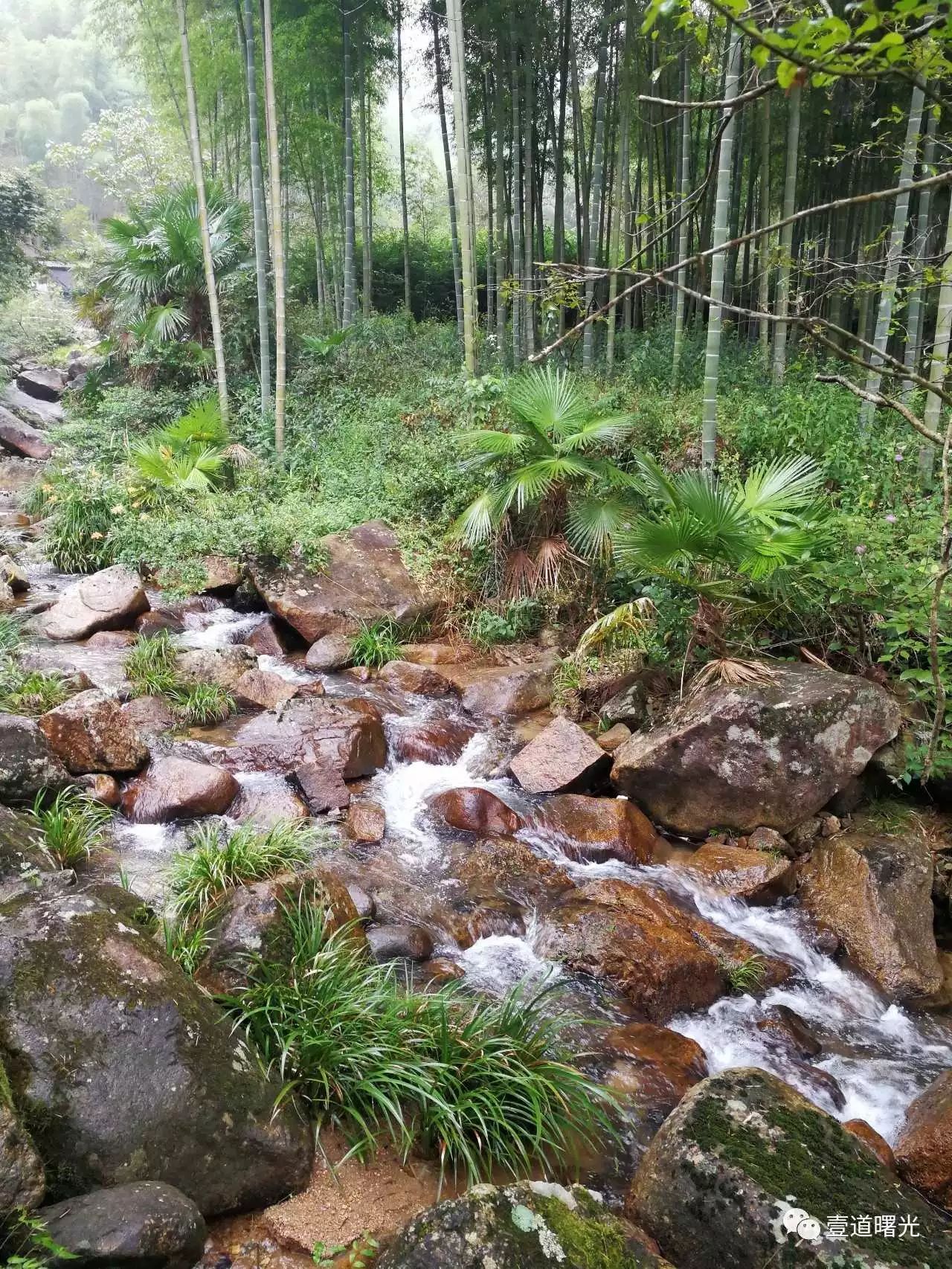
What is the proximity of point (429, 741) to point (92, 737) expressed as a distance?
2421 mm

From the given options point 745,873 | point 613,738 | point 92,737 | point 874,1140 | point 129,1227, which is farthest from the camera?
point 613,738

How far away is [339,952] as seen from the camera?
11.3 ft

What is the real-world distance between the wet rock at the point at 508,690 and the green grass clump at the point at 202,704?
6.61 ft

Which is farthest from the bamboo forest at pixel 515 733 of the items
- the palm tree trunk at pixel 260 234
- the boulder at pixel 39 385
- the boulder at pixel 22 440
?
the boulder at pixel 39 385

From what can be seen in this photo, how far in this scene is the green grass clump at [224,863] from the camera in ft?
12.3

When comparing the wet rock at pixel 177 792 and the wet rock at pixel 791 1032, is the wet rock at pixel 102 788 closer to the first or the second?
the wet rock at pixel 177 792

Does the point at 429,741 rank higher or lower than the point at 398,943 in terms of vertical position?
lower

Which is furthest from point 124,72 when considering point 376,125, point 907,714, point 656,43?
point 907,714

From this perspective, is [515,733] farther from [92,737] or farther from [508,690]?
[92,737]

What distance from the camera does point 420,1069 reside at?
2.91m

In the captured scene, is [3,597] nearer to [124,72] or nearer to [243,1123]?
[243,1123]

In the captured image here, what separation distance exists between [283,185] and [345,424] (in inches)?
370

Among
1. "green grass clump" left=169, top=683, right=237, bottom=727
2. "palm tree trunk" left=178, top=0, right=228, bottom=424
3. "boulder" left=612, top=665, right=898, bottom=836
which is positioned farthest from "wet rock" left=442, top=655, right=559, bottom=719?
"palm tree trunk" left=178, top=0, right=228, bottom=424

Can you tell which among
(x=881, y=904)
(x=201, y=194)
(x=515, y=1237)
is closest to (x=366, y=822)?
(x=881, y=904)
